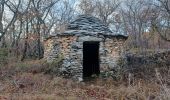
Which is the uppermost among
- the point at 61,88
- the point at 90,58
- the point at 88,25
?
the point at 88,25

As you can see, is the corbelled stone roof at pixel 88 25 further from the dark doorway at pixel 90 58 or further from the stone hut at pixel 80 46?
the dark doorway at pixel 90 58

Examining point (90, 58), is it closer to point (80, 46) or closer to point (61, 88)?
point (80, 46)

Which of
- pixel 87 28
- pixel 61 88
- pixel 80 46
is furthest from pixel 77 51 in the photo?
pixel 61 88

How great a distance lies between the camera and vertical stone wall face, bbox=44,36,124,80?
41.7ft

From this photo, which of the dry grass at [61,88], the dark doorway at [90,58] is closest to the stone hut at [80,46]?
the dry grass at [61,88]

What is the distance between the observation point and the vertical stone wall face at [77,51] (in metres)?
12.7

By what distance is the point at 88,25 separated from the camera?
548 inches

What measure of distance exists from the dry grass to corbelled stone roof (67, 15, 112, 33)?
2229mm

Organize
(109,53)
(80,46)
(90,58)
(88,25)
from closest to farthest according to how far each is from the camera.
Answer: (80,46) → (109,53) → (88,25) → (90,58)

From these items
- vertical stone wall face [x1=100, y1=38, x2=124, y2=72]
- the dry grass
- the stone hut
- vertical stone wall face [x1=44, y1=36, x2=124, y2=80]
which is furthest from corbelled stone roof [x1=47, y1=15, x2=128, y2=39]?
the dry grass

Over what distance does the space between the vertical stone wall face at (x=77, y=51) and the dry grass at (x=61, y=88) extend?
2.09ft

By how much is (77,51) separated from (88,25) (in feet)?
5.59

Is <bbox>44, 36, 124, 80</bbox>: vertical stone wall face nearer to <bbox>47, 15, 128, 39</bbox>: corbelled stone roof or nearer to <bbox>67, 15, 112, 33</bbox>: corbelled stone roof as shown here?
<bbox>47, 15, 128, 39</bbox>: corbelled stone roof

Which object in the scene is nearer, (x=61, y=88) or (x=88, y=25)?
(x=61, y=88)
